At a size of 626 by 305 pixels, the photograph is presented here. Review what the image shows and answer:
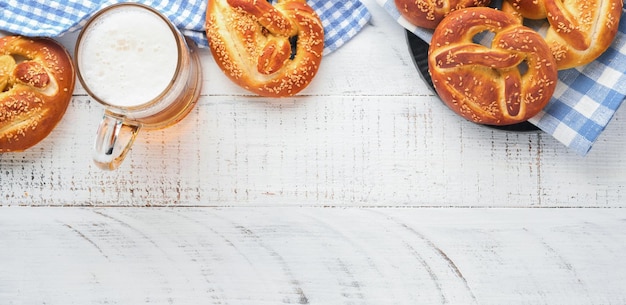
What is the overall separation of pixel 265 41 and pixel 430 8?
0.31 m

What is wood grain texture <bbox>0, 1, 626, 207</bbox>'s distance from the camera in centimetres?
125

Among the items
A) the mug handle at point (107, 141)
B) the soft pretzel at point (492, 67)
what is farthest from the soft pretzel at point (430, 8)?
the mug handle at point (107, 141)

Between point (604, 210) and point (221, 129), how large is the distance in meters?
0.78

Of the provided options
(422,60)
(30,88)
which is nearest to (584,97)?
(422,60)

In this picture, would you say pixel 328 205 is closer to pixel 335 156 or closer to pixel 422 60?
pixel 335 156

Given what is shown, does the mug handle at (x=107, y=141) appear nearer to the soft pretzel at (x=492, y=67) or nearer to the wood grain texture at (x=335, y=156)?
the wood grain texture at (x=335, y=156)

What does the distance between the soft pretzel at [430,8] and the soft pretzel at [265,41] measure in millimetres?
166

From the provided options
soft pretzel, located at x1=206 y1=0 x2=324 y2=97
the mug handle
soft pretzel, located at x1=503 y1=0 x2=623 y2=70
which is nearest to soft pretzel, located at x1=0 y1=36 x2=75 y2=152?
the mug handle

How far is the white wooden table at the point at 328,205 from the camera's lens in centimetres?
→ 125

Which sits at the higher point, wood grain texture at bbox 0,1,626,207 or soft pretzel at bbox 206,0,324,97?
soft pretzel at bbox 206,0,324,97

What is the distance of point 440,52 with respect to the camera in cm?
112

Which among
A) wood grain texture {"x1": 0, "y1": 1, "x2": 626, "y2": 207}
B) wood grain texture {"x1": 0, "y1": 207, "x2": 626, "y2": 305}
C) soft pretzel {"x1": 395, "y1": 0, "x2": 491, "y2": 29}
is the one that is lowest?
wood grain texture {"x1": 0, "y1": 207, "x2": 626, "y2": 305}

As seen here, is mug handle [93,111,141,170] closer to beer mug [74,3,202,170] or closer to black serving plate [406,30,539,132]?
beer mug [74,3,202,170]

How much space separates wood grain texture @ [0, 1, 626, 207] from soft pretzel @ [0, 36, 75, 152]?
0.05 meters
